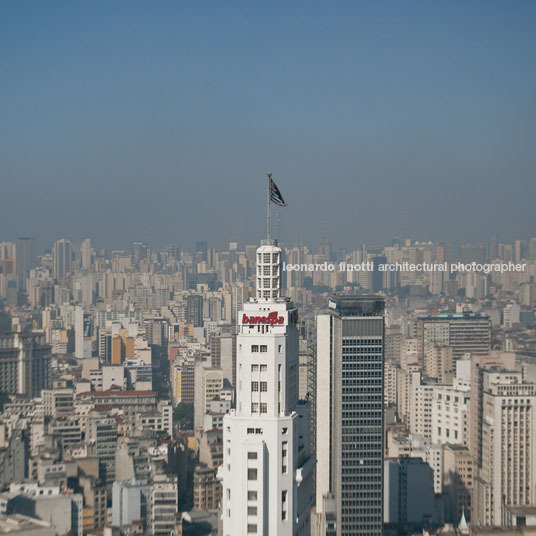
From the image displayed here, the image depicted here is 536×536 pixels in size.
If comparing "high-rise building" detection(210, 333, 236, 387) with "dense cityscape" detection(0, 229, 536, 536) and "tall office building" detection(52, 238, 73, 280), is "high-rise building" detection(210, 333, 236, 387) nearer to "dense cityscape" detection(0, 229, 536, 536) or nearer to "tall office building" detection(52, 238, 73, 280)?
"dense cityscape" detection(0, 229, 536, 536)

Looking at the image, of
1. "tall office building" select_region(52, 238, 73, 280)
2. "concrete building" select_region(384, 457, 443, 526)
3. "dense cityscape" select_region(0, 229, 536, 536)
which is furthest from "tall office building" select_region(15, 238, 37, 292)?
"concrete building" select_region(384, 457, 443, 526)

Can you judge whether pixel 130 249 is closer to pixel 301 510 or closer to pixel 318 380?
pixel 318 380

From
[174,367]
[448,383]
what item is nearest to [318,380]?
[448,383]

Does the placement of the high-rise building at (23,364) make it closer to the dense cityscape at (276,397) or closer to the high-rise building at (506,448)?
the dense cityscape at (276,397)

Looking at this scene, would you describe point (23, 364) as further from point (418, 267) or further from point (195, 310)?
point (418, 267)

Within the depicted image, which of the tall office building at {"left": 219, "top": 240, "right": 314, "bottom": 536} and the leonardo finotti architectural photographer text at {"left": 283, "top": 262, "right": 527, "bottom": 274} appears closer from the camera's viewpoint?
the tall office building at {"left": 219, "top": 240, "right": 314, "bottom": 536}

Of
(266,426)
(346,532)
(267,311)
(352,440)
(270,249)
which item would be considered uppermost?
(270,249)

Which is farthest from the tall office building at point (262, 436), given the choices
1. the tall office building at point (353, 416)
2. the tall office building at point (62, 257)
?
the tall office building at point (62, 257)

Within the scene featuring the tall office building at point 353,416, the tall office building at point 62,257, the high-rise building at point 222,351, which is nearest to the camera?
the tall office building at point 353,416
